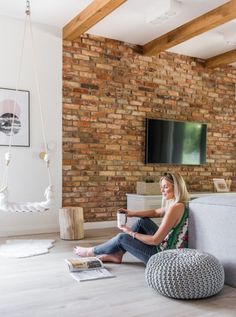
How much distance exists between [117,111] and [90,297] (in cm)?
327

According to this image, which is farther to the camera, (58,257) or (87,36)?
(87,36)

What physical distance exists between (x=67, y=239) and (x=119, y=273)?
4.64ft

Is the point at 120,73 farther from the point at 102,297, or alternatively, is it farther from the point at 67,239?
the point at 102,297

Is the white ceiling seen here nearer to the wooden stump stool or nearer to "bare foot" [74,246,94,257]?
the wooden stump stool

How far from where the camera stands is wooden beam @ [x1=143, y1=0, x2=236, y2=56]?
390 cm

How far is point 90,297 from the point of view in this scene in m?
2.25

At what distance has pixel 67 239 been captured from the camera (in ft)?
13.3

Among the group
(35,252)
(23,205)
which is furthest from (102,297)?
(23,205)

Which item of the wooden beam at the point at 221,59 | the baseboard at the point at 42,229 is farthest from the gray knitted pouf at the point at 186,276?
the wooden beam at the point at 221,59

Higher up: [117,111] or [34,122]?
[117,111]

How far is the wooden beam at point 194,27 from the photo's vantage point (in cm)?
390

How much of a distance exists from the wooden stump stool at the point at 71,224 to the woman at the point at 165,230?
1.22m

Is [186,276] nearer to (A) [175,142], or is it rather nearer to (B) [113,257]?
(B) [113,257]

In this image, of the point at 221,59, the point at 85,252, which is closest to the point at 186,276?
the point at 85,252
